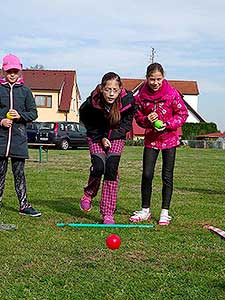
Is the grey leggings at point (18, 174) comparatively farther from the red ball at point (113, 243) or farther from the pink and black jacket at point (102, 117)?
the red ball at point (113, 243)

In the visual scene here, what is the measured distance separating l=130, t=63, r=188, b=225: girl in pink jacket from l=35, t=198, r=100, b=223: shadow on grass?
2.12ft

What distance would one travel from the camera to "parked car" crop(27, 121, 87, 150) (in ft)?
102

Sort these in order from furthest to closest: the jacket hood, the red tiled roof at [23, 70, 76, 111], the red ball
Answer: the red tiled roof at [23, 70, 76, 111], the jacket hood, the red ball

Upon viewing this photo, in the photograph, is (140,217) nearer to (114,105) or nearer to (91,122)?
(91,122)

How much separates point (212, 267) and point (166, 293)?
2.73ft

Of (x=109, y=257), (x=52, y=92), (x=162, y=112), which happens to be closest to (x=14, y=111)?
(x=162, y=112)

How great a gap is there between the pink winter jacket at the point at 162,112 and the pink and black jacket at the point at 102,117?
23 cm

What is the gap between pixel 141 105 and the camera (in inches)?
271

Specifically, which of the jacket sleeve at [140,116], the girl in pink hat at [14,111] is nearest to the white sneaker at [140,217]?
the jacket sleeve at [140,116]

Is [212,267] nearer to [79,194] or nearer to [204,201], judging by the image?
[204,201]

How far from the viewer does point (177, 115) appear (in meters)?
6.79

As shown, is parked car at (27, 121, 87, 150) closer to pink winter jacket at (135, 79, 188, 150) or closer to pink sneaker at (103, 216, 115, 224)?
pink winter jacket at (135, 79, 188, 150)

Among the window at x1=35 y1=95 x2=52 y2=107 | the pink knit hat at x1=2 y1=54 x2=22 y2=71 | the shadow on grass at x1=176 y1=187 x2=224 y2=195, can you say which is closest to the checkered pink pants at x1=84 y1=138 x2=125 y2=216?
the pink knit hat at x1=2 y1=54 x2=22 y2=71

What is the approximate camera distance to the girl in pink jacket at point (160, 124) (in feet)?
21.9
